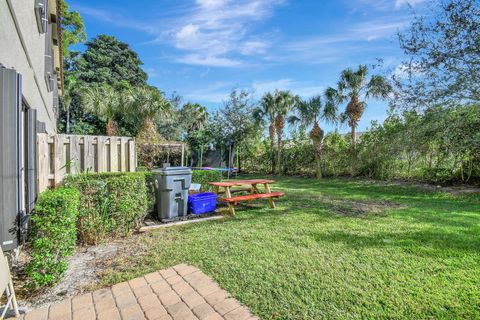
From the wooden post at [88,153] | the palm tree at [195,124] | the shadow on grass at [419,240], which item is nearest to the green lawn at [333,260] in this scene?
the shadow on grass at [419,240]

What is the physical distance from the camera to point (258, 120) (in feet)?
63.3

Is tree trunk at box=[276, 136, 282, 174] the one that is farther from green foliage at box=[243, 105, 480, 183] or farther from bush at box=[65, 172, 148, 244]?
bush at box=[65, 172, 148, 244]

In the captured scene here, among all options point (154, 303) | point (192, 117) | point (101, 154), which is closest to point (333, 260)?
point (154, 303)

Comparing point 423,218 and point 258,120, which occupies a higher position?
point 258,120

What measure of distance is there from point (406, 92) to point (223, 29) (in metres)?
6.17

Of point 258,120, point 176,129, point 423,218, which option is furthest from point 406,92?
point 176,129

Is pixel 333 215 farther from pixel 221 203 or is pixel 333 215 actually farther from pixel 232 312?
pixel 232 312

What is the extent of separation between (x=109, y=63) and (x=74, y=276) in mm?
35600

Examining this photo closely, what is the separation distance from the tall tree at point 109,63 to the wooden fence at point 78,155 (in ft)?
93.6

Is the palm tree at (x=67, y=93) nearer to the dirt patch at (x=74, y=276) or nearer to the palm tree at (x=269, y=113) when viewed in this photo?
the palm tree at (x=269, y=113)

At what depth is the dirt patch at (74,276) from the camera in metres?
2.64

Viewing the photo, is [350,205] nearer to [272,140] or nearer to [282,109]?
[272,140]

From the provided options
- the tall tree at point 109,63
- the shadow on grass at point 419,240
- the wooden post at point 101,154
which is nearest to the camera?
the shadow on grass at point 419,240

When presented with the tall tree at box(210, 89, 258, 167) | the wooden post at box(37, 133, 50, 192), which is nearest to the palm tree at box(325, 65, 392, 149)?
the tall tree at box(210, 89, 258, 167)
